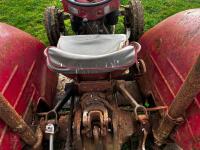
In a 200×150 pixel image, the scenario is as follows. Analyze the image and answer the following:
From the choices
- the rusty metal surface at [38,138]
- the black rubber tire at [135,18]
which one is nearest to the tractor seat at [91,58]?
the rusty metal surface at [38,138]

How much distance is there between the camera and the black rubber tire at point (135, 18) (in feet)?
10.6

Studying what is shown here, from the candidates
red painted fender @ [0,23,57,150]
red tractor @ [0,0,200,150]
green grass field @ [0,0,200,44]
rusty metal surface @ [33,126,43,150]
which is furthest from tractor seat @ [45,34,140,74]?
green grass field @ [0,0,200,44]

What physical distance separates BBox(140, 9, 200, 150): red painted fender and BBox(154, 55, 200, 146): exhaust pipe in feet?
0.22

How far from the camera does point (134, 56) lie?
80.0 inches

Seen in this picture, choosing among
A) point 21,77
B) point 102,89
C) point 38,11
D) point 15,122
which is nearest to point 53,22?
point 21,77

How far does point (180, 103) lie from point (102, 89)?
551 mm

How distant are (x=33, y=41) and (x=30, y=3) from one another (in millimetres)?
2486

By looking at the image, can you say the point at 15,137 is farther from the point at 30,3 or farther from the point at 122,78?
the point at 30,3

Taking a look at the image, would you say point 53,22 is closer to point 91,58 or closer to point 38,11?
point 91,58

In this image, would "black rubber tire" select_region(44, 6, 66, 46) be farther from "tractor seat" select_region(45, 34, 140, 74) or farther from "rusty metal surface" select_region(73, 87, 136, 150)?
"rusty metal surface" select_region(73, 87, 136, 150)

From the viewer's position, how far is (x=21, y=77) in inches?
91.3

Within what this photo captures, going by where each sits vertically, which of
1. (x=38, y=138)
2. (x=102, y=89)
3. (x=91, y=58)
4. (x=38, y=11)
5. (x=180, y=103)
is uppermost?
(x=91, y=58)

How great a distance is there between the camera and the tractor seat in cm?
196

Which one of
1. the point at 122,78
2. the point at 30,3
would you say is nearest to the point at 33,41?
the point at 122,78
